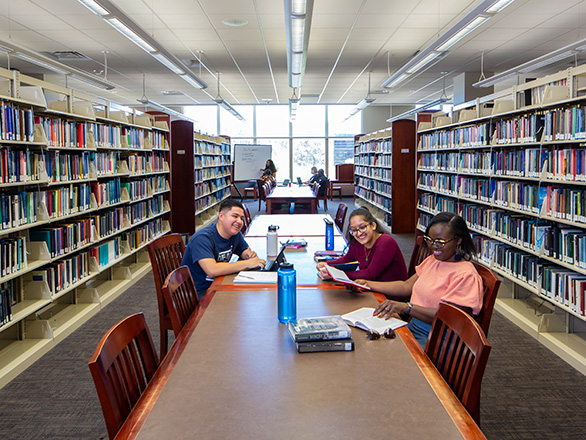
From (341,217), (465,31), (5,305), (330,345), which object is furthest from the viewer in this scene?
(341,217)

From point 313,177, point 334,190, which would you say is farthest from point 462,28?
point 334,190

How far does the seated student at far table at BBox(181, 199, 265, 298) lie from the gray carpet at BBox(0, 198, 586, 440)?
1.01m

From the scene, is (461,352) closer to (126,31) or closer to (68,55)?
(126,31)

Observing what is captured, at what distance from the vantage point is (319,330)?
1.85 m

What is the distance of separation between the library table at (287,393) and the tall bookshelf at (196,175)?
6.75 metres

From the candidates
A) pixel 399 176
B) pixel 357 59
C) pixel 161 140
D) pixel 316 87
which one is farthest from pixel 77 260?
pixel 316 87

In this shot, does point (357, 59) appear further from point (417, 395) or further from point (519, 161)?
point (417, 395)

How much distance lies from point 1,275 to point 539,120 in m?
4.38

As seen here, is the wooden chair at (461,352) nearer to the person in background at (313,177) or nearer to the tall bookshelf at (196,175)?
the tall bookshelf at (196,175)

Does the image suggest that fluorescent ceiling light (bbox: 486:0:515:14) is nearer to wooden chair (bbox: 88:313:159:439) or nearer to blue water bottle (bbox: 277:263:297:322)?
blue water bottle (bbox: 277:263:297:322)

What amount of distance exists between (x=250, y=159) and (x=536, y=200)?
1269cm

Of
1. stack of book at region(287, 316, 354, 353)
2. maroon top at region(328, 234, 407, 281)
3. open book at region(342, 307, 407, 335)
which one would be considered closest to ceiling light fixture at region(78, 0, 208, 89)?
maroon top at region(328, 234, 407, 281)

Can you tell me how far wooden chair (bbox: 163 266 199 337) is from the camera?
7.29 feet

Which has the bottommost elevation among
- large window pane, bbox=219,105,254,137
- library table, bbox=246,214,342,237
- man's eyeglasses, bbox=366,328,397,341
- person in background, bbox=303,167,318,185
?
man's eyeglasses, bbox=366,328,397,341
